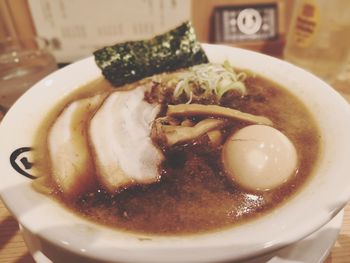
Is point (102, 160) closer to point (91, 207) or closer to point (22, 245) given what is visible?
point (91, 207)

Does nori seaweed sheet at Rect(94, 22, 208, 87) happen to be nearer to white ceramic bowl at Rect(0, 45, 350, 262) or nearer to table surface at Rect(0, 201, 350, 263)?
white ceramic bowl at Rect(0, 45, 350, 262)

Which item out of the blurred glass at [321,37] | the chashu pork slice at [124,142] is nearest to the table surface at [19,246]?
the chashu pork slice at [124,142]

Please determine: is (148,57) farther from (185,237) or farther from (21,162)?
(185,237)

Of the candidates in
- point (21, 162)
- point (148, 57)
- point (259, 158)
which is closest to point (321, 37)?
point (148, 57)

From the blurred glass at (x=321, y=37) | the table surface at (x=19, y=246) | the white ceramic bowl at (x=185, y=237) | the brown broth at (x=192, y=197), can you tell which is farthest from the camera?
the blurred glass at (x=321, y=37)

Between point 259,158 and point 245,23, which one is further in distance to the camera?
point 245,23

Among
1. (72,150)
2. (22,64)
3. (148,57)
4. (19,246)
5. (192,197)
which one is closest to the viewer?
(192,197)

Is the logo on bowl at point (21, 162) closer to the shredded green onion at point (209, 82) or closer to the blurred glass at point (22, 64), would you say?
the shredded green onion at point (209, 82)
